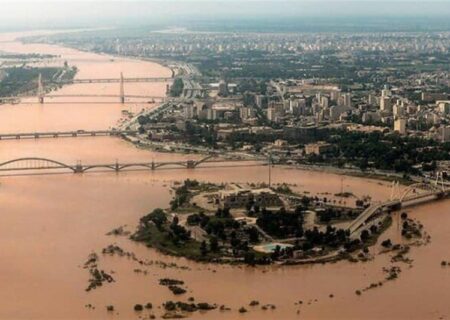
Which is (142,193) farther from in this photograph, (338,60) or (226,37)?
(226,37)

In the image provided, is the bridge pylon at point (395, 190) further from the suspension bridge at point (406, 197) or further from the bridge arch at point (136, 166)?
the bridge arch at point (136, 166)

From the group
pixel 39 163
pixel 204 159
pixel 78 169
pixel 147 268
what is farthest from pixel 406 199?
pixel 39 163

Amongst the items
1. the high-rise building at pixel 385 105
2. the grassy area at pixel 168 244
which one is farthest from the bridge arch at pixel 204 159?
the high-rise building at pixel 385 105

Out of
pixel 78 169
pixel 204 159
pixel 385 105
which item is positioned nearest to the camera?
pixel 78 169

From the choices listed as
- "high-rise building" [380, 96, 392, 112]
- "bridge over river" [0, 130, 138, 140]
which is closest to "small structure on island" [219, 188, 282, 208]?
"bridge over river" [0, 130, 138, 140]

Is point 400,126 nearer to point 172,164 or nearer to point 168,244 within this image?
point 172,164
